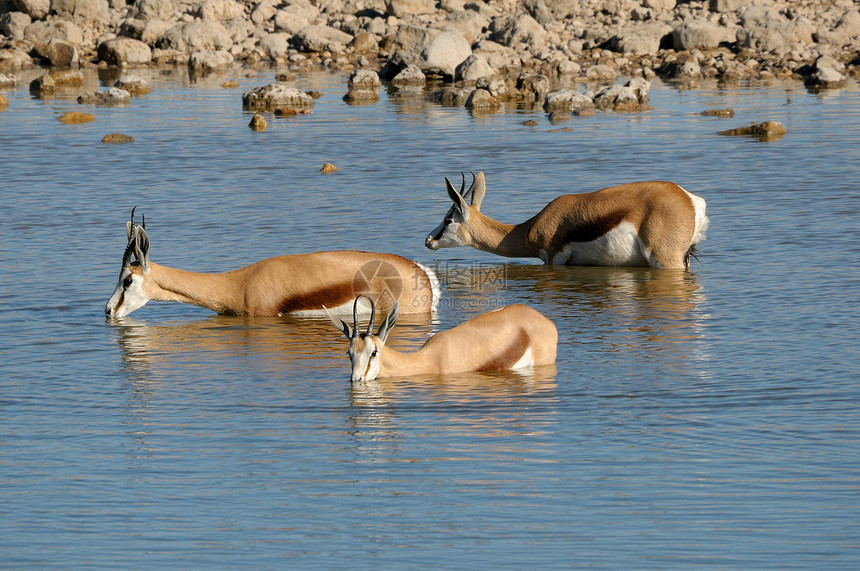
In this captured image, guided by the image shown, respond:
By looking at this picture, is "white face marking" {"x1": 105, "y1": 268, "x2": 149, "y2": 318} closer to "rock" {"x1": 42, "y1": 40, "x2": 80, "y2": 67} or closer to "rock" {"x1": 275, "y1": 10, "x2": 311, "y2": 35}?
"rock" {"x1": 42, "y1": 40, "x2": 80, "y2": 67}

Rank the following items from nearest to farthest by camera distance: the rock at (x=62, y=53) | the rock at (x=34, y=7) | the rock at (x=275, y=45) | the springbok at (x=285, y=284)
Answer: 1. the springbok at (x=285, y=284)
2. the rock at (x=62, y=53)
3. the rock at (x=275, y=45)
4. the rock at (x=34, y=7)

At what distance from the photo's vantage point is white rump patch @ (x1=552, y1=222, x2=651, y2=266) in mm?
16000

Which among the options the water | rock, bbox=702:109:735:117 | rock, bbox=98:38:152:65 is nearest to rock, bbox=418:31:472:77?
rock, bbox=702:109:735:117

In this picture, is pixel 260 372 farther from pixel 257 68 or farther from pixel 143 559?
pixel 257 68

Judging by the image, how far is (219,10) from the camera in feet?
175

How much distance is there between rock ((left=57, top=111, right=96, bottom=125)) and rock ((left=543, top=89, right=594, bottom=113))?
1144 centimetres

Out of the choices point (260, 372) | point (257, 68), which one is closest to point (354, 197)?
point (260, 372)

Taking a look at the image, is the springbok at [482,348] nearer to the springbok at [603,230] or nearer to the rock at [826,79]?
the springbok at [603,230]

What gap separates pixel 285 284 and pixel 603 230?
4.35 metres

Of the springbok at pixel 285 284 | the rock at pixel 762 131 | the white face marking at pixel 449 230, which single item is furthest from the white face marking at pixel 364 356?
the rock at pixel 762 131

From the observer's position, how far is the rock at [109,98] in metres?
37.0

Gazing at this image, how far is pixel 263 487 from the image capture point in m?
8.54

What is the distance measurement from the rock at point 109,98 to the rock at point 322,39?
12.7 metres

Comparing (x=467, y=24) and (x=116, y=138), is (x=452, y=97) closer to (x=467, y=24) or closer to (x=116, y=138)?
(x=116, y=138)
